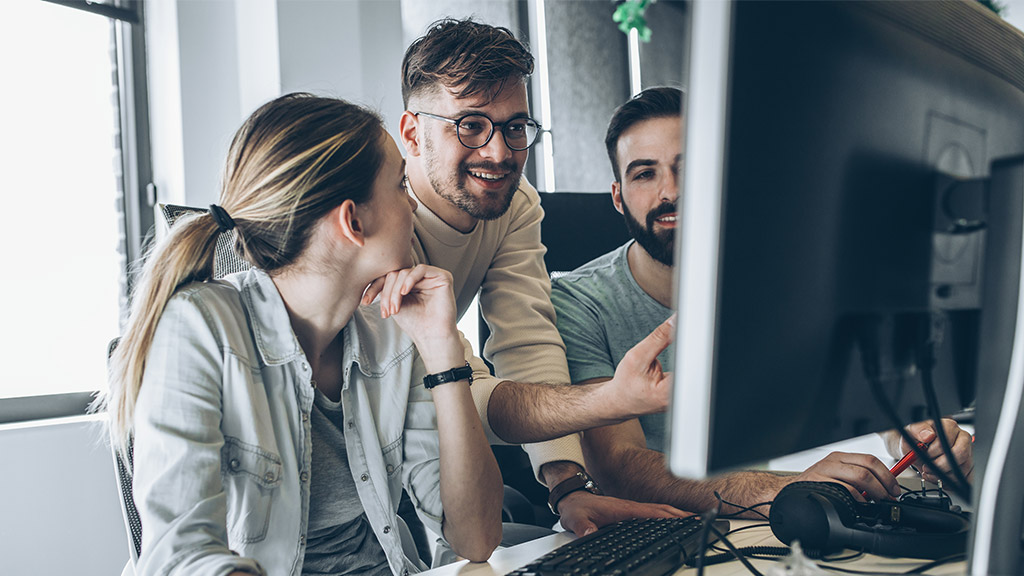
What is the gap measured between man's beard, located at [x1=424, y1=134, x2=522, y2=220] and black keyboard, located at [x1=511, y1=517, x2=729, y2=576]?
837 mm

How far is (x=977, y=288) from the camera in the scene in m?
0.65

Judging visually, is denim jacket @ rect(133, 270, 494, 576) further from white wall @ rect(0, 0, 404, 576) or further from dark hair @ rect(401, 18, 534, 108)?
white wall @ rect(0, 0, 404, 576)

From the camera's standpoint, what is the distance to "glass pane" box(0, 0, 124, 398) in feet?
7.56

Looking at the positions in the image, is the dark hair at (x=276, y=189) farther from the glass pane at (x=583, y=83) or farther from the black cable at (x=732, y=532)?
the glass pane at (x=583, y=83)

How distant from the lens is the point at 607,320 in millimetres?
1562

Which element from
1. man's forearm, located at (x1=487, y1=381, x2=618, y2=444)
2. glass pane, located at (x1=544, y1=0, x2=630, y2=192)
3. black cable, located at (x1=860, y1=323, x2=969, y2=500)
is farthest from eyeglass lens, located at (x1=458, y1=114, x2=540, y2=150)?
glass pane, located at (x1=544, y1=0, x2=630, y2=192)

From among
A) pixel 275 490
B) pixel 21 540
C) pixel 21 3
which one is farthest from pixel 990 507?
pixel 21 3

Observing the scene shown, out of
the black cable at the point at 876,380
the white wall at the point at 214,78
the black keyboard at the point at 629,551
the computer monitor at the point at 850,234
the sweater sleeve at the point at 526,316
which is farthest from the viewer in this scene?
the white wall at the point at 214,78

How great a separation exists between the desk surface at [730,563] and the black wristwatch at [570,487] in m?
0.16

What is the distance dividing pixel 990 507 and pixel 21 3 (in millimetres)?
2751

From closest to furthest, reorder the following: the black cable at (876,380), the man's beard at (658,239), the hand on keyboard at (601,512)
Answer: the black cable at (876,380)
the hand on keyboard at (601,512)
the man's beard at (658,239)

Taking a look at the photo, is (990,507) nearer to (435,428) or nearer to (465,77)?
(435,428)

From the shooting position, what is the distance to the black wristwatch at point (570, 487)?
49.2 inches

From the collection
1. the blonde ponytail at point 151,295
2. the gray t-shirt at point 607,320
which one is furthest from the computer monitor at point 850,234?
the gray t-shirt at point 607,320
